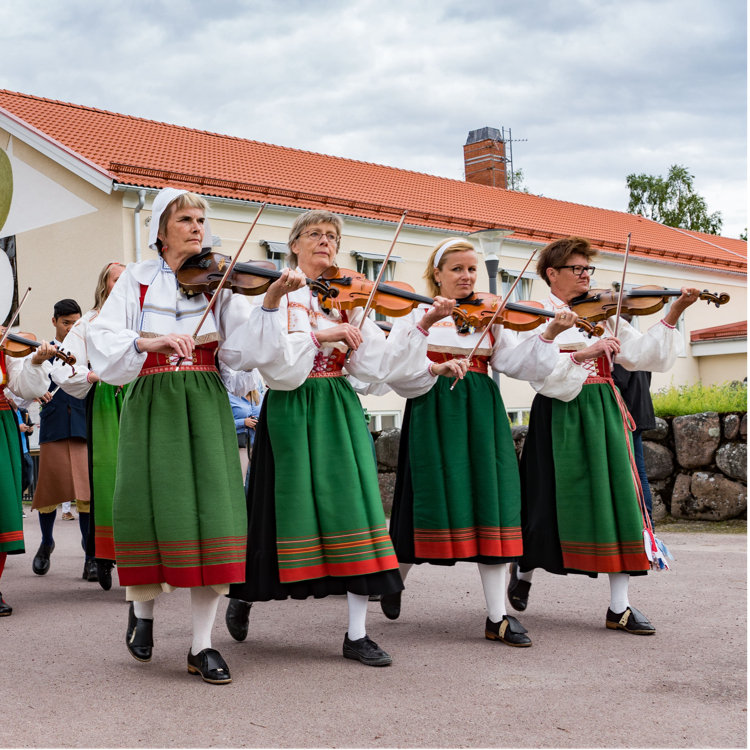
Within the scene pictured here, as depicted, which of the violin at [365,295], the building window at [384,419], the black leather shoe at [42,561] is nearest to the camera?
the violin at [365,295]

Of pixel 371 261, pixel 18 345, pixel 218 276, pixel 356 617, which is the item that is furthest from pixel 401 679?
pixel 371 261

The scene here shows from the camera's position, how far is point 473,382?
17.0 ft

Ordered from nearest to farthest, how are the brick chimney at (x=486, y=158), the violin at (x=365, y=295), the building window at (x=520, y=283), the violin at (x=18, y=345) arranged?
the violin at (x=365, y=295)
the violin at (x=18, y=345)
the building window at (x=520, y=283)
the brick chimney at (x=486, y=158)

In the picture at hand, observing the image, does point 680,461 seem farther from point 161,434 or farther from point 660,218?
point 660,218

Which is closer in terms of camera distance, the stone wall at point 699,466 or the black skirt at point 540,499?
the black skirt at point 540,499

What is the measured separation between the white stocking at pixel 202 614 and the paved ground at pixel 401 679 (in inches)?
6.3

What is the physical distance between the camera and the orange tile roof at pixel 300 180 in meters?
17.7

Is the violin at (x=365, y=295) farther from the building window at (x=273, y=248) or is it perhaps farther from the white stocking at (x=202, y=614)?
the building window at (x=273, y=248)

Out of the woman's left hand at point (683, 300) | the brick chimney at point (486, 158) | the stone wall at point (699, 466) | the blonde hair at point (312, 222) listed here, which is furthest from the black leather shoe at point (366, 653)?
the brick chimney at point (486, 158)

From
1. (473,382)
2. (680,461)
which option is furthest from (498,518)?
(680,461)

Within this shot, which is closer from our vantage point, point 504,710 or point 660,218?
point 504,710

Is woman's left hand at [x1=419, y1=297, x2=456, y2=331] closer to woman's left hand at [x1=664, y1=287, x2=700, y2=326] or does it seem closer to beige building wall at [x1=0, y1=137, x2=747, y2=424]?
woman's left hand at [x1=664, y1=287, x2=700, y2=326]

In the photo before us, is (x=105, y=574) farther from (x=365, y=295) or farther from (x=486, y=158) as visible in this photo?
(x=486, y=158)

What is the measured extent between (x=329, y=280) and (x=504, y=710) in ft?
7.18
